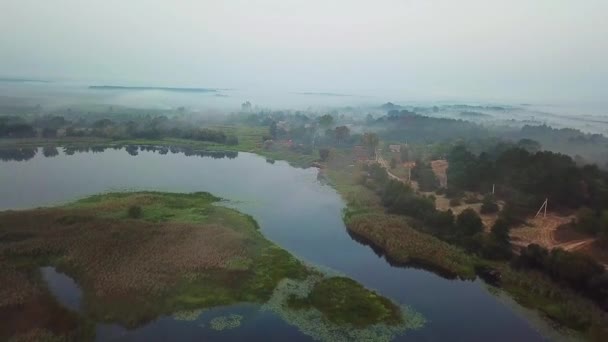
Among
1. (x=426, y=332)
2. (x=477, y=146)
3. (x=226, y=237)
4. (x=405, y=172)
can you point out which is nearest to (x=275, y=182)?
(x=405, y=172)

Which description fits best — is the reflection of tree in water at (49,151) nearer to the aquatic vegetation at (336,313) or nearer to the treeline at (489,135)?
the aquatic vegetation at (336,313)

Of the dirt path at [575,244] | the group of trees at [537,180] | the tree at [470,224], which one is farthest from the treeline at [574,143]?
the tree at [470,224]

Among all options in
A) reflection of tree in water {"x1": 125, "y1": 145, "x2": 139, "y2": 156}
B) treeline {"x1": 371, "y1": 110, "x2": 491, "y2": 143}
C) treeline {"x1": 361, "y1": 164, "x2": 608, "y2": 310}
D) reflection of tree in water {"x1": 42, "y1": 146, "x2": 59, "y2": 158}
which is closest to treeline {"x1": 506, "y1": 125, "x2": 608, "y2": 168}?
treeline {"x1": 371, "y1": 110, "x2": 491, "y2": 143}

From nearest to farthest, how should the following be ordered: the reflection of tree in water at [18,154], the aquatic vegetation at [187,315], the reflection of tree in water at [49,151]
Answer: the aquatic vegetation at [187,315] → the reflection of tree in water at [18,154] → the reflection of tree in water at [49,151]

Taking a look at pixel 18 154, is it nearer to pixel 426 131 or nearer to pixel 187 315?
pixel 187 315

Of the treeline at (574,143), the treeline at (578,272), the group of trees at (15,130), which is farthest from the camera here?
the group of trees at (15,130)

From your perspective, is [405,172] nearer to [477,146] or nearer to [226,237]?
[477,146]
